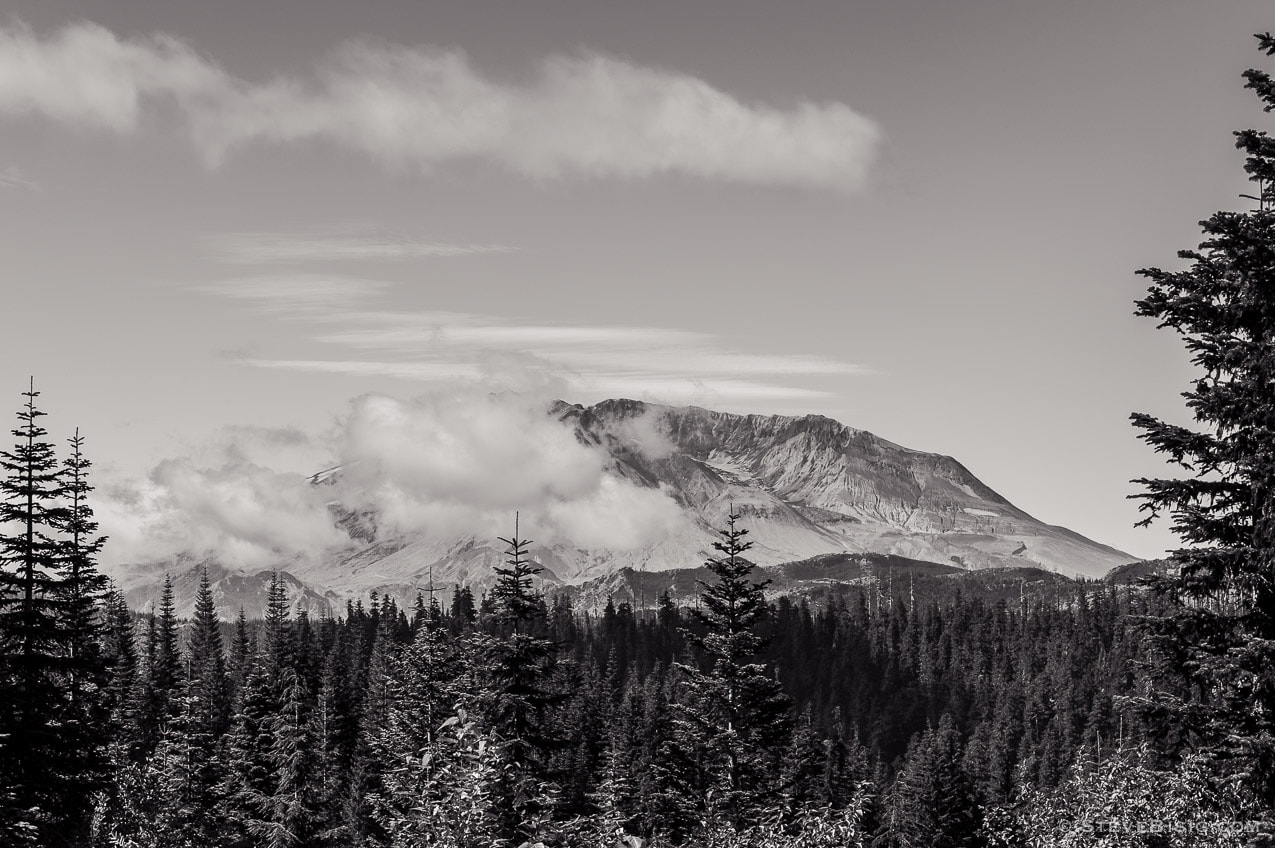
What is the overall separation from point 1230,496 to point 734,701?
21.6 meters

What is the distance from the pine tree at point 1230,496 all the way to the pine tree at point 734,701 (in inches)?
740

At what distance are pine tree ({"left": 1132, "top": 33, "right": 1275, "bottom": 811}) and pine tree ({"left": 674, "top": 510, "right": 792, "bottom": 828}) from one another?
18805mm

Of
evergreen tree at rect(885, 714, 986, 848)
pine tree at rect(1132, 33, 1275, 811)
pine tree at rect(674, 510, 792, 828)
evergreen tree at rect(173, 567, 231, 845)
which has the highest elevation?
pine tree at rect(1132, 33, 1275, 811)

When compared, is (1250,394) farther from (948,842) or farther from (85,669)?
(948,842)

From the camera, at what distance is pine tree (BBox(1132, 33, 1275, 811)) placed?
14.2 metres

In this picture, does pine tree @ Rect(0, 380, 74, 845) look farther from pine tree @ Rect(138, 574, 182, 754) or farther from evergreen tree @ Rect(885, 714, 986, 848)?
evergreen tree @ Rect(885, 714, 986, 848)

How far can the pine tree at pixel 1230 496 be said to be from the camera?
1419 cm

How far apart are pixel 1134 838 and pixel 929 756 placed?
57.6m

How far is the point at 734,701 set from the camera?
34.4 metres

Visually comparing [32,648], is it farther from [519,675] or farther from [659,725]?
[659,725]

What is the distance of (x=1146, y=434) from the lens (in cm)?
1533

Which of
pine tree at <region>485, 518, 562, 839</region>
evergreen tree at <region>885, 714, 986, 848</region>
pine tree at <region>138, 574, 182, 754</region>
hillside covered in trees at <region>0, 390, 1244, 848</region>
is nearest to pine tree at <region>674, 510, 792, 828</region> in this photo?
hillside covered in trees at <region>0, 390, 1244, 848</region>

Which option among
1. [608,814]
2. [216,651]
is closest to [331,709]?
[216,651]

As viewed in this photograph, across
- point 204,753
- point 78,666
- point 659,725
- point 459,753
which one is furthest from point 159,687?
point 459,753
